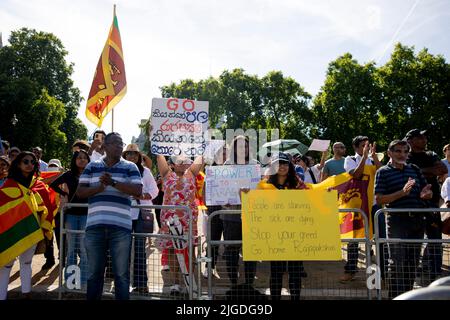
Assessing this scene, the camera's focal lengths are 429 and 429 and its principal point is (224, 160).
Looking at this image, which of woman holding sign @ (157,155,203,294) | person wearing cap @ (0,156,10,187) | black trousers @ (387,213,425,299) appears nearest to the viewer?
black trousers @ (387,213,425,299)

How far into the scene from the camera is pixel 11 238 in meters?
5.41

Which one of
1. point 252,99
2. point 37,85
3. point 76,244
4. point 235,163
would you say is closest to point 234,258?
point 235,163

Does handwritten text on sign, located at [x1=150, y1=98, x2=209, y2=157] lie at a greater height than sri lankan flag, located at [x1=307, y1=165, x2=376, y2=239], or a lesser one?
greater

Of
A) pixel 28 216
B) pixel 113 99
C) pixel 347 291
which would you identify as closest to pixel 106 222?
pixel 28 216

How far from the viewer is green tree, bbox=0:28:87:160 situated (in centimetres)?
3072

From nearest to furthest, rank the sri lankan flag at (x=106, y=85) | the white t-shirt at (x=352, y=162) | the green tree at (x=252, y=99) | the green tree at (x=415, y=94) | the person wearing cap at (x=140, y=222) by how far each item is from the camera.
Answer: the person wearing cap at (x=140, y=222) < the white t-shirt at (x=352, y=162) < the sri lankan flag at (x=106, y=85) < the green tree at (x=415, y=94) < the green tree at (x=252, y=99)

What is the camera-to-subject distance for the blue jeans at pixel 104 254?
14.7 feet

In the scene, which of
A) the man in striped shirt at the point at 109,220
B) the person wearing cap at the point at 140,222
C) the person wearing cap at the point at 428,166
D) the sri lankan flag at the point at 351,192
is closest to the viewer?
the man in striped shirt at the point at 109,220

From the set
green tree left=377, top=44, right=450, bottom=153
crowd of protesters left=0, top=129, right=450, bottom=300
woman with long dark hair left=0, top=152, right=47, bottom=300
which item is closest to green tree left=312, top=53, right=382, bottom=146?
green tree left=377, top=44, right=450, bottom=153

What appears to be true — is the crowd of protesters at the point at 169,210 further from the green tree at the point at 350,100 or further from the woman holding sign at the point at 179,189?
the green tree at the point at 350,100

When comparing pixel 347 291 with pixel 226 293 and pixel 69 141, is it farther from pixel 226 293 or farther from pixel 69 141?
pixel 69 141

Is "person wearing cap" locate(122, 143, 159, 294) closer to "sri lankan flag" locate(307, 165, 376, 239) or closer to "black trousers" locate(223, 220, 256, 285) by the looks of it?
"black trousers" locate(223, 220, 256, 285)

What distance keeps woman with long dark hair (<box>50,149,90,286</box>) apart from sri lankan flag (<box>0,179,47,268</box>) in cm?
42

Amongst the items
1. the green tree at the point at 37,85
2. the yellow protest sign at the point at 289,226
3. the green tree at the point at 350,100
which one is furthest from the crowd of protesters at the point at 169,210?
the green tree at the point at 350,100
